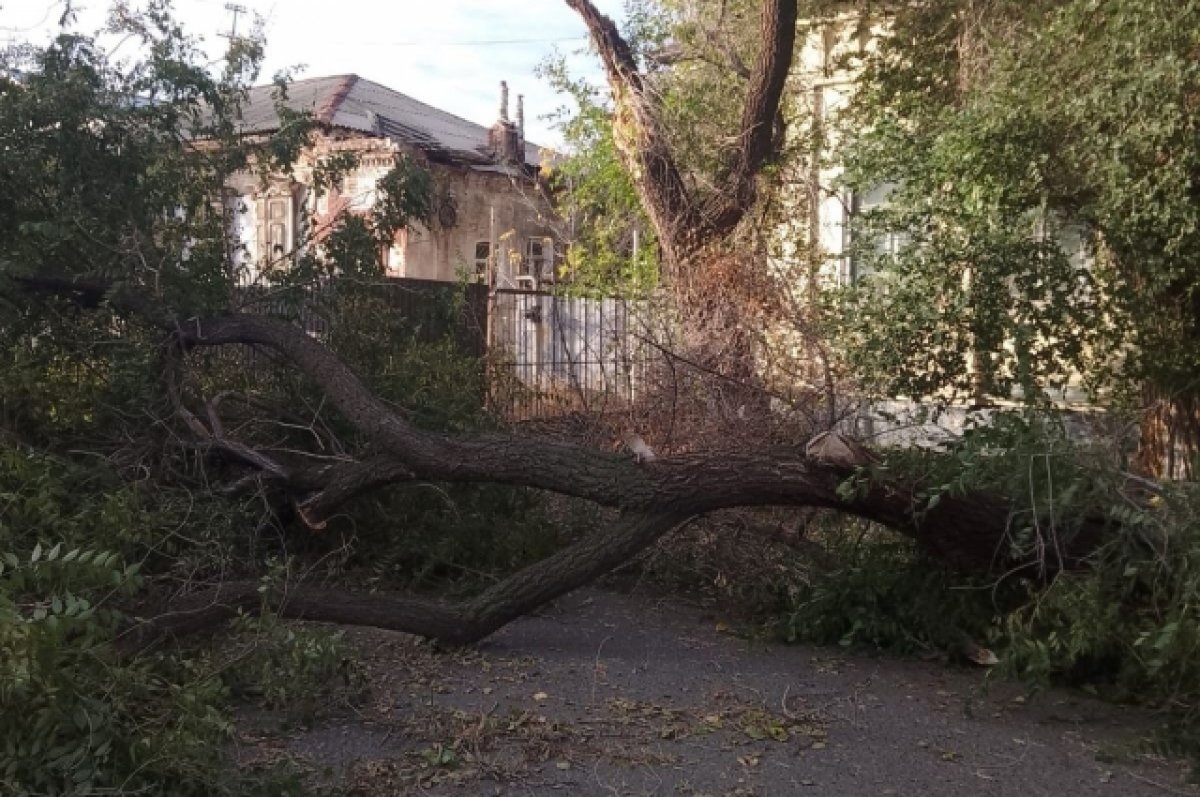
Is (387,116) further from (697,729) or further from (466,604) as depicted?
(697,729)

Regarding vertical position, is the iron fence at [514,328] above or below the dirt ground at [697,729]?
above

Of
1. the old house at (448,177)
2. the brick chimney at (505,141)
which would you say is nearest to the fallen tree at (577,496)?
the old house at (448,177)

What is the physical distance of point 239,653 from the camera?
4.71 m

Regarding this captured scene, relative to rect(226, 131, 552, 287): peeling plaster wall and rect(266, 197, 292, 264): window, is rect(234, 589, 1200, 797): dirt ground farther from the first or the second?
rect(226, 131, 552, 287): peeling plaster wall

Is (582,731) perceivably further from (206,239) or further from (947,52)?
(947,52)

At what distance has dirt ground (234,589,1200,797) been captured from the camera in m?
4.29

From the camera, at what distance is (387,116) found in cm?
1952

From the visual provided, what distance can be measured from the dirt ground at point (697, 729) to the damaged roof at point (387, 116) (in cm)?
1213

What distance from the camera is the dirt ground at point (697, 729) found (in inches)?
169

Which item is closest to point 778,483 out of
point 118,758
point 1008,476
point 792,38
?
point 1008,476

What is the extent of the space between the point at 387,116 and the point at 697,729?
1647 cm

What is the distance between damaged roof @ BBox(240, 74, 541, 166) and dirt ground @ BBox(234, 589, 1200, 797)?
39.8 ft

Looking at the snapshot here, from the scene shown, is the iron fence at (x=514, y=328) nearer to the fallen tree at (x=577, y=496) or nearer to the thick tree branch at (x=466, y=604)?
the fallen tree at (x=577, y=496)

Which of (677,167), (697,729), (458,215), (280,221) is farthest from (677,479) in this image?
(458,215)
